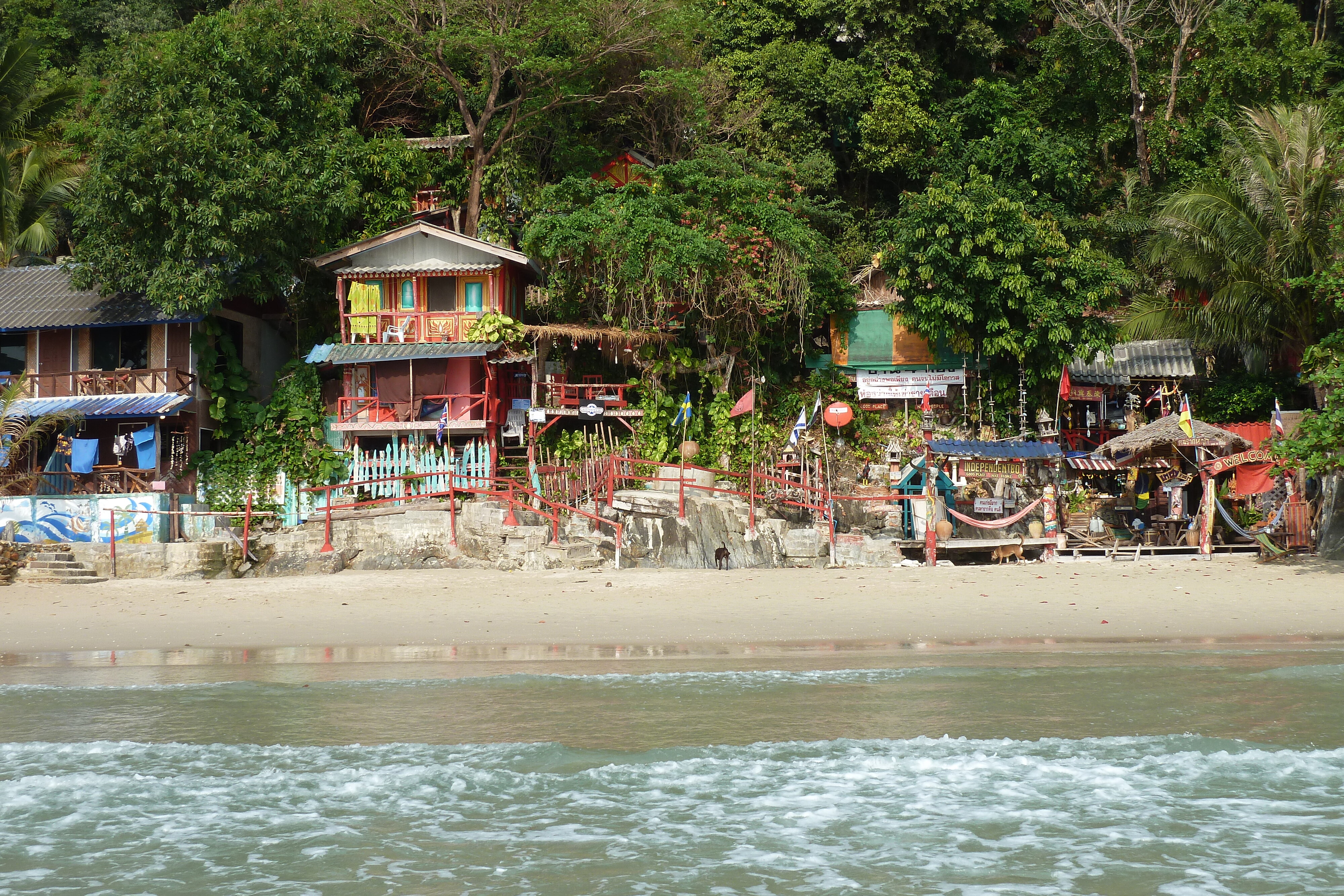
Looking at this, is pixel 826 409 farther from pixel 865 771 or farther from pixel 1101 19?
pixel 865 771

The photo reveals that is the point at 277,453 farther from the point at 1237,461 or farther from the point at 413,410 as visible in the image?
the point at 1237,461

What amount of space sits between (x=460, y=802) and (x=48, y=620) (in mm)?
9772

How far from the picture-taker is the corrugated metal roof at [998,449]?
854 inches

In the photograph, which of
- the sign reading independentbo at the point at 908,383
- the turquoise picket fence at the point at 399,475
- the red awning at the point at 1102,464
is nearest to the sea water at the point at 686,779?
the red awning at the point at 1102,464

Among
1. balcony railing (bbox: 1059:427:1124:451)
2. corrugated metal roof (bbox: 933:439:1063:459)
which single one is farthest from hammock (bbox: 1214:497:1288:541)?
balcony railing (bbox: 1059:427:1124:451)

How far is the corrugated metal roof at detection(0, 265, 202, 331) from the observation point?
2455 cm

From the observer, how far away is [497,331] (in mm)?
24172

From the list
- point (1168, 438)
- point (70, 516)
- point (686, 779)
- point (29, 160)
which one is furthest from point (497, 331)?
point (686, 779)

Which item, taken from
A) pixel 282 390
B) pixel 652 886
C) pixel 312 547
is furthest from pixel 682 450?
pixel 652 886

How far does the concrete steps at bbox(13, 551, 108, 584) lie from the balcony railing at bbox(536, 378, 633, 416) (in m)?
10.4

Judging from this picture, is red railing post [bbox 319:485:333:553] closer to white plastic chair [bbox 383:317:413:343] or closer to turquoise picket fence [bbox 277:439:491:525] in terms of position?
turquoise picket fence [bbox 277:439:491:525]

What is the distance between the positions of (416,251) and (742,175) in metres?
8.19

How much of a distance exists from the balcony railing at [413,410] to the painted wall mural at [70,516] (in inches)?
193

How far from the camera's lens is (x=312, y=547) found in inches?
781
